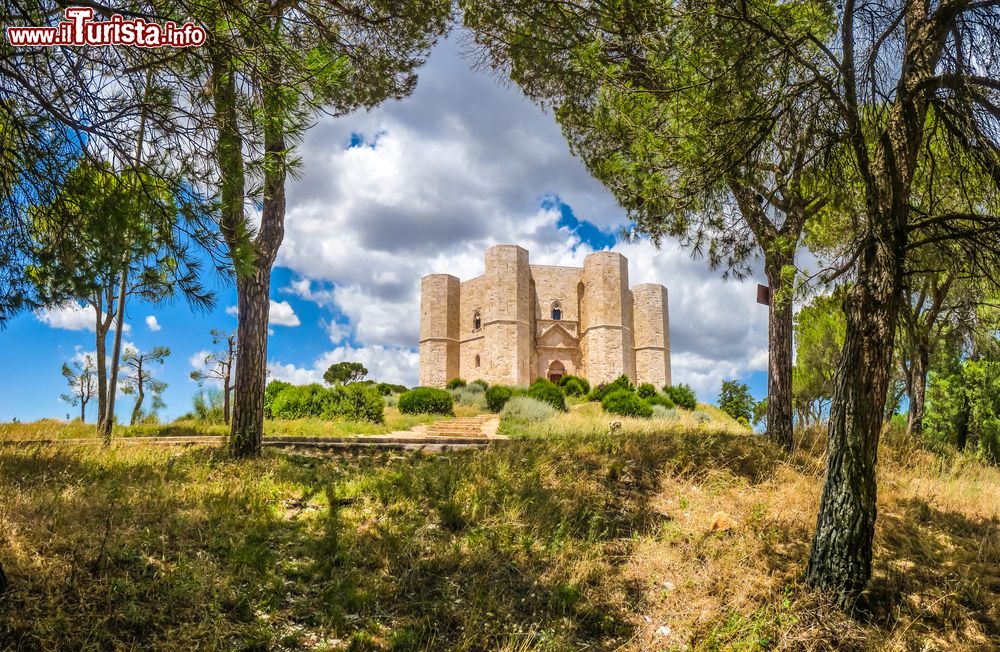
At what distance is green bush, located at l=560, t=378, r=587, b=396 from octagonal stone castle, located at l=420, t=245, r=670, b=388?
12.0 ft

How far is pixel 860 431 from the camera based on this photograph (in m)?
3.91

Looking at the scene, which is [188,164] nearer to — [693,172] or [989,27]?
[693,172]

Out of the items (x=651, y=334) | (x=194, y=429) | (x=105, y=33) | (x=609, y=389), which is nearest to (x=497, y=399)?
(x=609, y=389)

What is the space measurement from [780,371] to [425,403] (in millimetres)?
10600

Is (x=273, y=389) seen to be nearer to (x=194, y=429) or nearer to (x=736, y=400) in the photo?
(x=194, y=429)

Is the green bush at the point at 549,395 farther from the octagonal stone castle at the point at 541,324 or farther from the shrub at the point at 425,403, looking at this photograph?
the octagonal stone castle at the point at 541,324

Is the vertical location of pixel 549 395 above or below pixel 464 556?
above

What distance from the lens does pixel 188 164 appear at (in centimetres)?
401

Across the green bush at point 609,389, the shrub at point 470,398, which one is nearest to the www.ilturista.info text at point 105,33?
the shrub at point 470,398

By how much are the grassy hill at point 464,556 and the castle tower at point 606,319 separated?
71.7 ft

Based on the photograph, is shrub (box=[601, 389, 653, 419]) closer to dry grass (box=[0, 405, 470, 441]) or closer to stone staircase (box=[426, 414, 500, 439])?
stone staircase (box=[426, 414, 500, 439])

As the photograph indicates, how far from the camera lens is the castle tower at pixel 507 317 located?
27703 millimetres

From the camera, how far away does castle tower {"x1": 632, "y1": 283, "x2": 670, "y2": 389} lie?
101 feet

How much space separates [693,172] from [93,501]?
19.2ft
